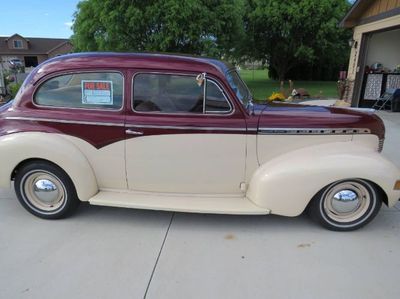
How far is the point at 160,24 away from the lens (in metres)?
15.0

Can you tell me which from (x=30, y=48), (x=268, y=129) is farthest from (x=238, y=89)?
(x=30, y=48)

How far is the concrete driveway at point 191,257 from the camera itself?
2637 mm

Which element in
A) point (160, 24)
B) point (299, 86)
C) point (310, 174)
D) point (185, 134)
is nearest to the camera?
point (310, 174)

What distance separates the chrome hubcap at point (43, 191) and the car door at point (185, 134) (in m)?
0.82

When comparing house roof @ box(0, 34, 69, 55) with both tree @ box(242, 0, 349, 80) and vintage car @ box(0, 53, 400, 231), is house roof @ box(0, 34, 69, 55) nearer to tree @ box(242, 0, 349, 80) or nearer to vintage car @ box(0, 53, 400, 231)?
tree @ box(242, 0, 349, 80)

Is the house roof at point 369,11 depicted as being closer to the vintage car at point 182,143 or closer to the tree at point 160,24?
the tree at point 160,24

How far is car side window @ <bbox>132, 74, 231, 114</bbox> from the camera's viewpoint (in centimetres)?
337

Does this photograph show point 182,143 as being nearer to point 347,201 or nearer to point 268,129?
point 268,129

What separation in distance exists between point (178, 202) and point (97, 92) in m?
1.40

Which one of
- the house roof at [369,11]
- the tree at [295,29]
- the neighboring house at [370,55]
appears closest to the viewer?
the house roof at [369,11]

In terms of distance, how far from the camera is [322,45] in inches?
845

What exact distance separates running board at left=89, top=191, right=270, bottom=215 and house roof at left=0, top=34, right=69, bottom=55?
5991 cm

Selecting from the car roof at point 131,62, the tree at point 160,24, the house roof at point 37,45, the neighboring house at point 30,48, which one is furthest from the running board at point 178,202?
the house roof at point 37,45

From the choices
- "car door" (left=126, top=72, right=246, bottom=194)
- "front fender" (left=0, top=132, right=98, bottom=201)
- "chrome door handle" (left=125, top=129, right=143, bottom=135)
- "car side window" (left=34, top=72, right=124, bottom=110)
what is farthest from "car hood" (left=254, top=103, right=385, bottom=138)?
"front fender" (left=0, top=132, right=98, bottom=201)
